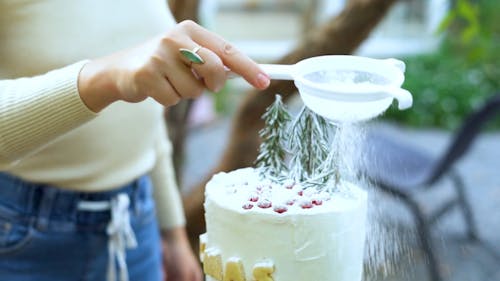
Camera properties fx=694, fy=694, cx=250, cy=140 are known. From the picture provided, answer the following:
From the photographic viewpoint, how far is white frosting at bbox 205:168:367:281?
73 centimetres

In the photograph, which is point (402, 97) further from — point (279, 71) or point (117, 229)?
point (117, 229)

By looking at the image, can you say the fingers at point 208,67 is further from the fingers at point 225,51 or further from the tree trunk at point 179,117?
the tree trunk at point 179,117

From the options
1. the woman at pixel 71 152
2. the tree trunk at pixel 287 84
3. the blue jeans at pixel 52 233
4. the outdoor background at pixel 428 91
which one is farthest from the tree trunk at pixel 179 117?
the blue jeans at pixel 52 233

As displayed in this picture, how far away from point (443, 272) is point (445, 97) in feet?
7.47

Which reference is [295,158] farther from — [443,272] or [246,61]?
[443,272]

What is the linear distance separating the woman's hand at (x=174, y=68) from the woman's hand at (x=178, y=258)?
61 centimetres

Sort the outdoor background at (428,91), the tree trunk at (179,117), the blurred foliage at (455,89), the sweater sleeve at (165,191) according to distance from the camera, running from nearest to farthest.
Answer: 1. the sweater sleeve at (165,191)
2. the tree trunk at (179,117)
3. the outdoor background at (428,91)
4. the blurred foliage at (455,89)

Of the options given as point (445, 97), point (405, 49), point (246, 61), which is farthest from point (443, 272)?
point (405, 49)

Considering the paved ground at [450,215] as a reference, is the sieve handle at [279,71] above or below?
above

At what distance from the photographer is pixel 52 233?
1.02m

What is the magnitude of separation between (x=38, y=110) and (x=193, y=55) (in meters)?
0.23

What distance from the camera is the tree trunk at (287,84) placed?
1603 mm

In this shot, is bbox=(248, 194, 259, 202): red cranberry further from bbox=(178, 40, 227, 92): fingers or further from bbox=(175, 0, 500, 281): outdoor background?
bbox=(175, 0, 500, 281): outdoor background

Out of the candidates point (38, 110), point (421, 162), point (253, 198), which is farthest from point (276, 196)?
point (421, 162)
